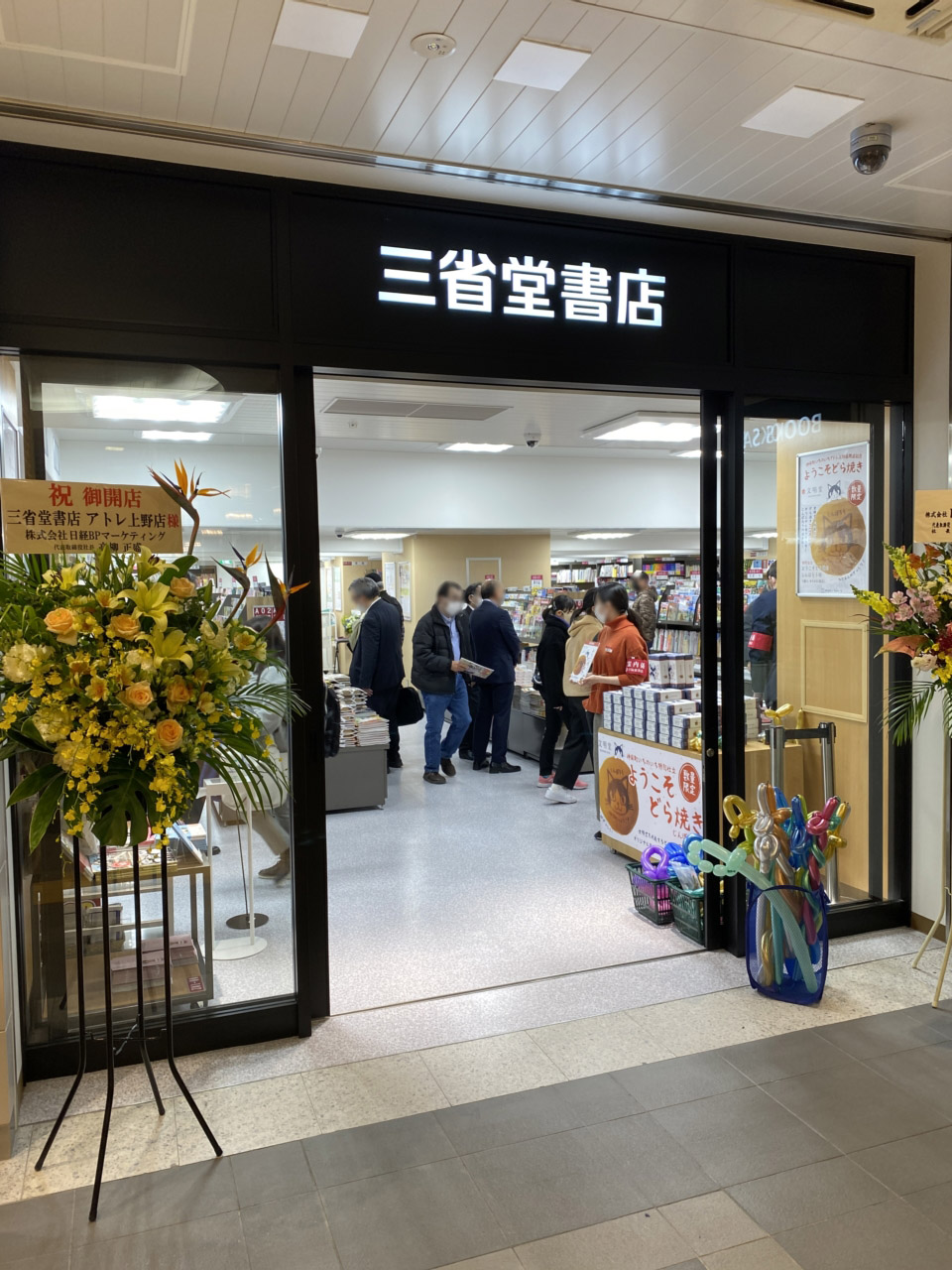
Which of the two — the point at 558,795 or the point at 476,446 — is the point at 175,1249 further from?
the point at 476,446

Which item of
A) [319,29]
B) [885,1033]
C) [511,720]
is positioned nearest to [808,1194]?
[885,1033]

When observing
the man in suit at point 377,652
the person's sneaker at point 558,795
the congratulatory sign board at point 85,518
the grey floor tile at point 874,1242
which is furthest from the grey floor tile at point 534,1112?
the man in suit at point 377,652

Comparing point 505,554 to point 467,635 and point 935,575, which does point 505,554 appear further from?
point 935,575

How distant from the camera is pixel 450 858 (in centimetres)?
524

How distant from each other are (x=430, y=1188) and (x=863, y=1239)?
1062 millimetres

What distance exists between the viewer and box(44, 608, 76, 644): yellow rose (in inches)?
82.4

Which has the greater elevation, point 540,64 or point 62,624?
point 540,64

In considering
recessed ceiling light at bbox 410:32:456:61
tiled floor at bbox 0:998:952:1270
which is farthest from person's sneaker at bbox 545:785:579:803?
recessed ceiling light at bbox 410:32:456:61

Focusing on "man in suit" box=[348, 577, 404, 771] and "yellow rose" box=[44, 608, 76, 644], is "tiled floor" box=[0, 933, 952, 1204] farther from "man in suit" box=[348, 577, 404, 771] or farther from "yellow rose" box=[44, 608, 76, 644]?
"man in suit" box=[348, 577, 404, 771]

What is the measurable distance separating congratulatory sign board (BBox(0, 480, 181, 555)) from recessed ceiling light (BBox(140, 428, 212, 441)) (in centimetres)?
23

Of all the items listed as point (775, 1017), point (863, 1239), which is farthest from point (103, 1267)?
point (775, 1017)

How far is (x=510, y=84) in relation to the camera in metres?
2.54

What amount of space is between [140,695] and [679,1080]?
203 cm

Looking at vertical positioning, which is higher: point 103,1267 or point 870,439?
point 870,439
